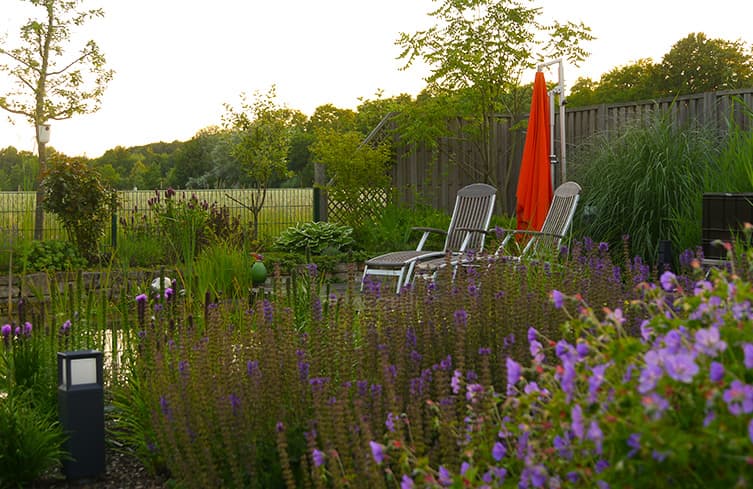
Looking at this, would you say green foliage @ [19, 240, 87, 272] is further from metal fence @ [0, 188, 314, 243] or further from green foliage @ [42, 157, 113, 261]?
metal fence @ [0, 188, 314, 243]

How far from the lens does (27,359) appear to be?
3.67 metres

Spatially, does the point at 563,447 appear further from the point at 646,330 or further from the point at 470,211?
the point at 470,211

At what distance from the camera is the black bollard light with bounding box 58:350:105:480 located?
126 inches

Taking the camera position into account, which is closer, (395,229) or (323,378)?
(323,378)

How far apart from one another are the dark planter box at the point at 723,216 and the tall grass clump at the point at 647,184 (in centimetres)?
148

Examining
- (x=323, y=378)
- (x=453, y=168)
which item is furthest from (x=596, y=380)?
(x=453, y=168)

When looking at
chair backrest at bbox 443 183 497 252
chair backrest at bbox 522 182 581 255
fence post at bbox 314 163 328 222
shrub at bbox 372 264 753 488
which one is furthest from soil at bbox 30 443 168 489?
fence post at bbox 314 163 328 222

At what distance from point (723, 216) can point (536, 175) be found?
3.87m

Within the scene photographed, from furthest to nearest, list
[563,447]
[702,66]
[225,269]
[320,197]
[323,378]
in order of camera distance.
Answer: [702,66], [320,197], [225,269], [323,378], [563,447]

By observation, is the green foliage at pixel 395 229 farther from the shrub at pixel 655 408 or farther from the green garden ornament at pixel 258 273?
the shrub at pixel 655 408

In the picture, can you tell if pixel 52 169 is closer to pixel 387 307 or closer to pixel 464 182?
pixel 464 182

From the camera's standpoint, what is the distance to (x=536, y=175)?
9.05 m

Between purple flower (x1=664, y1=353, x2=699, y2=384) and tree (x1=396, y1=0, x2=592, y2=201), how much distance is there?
427 inches

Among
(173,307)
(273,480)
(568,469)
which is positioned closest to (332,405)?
(273,480)
